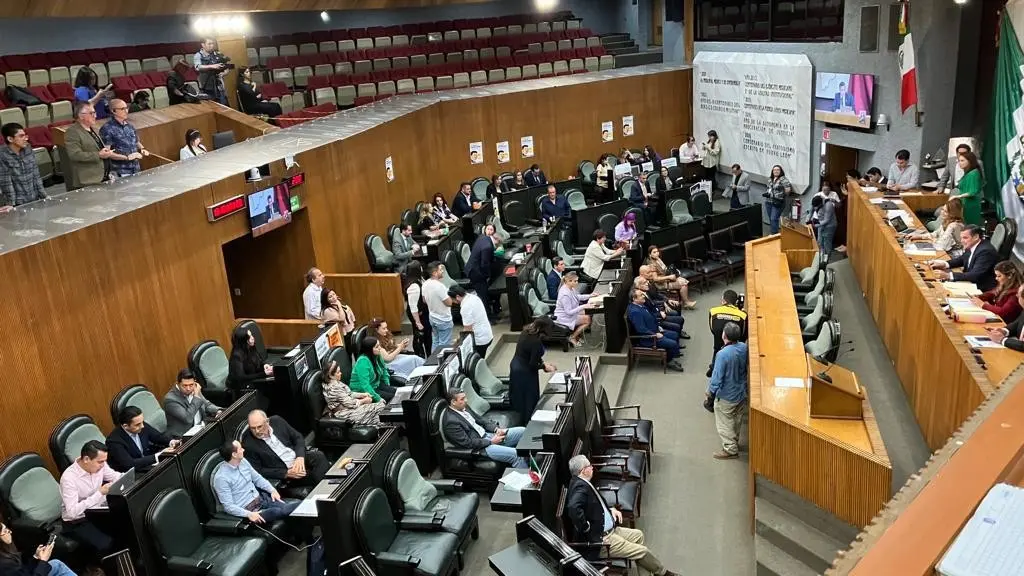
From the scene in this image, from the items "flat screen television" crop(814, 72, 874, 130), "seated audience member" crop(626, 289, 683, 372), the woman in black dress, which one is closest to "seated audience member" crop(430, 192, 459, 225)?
"seated audience member" crop(626, 289, 683, 372)

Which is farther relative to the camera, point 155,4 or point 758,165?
point 758,165

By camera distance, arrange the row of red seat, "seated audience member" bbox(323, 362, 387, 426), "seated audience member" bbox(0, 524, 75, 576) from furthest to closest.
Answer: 1. the row of red seat
2. "seated audience member" bbox(323, 362, 387, 426)
3. "seated audience member" bbox(0, 524, 75, 576)

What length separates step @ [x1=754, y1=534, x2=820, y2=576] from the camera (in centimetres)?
555

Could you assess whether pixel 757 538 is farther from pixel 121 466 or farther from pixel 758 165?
pixel 758 165

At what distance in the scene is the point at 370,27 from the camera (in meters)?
18.8

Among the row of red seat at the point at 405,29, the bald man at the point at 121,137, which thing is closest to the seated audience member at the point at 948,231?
the bald man at the point at 121,137

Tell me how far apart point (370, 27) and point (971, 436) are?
18.5 m

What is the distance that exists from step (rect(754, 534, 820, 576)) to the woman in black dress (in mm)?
2259

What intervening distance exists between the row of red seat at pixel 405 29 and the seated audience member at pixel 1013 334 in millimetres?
15018

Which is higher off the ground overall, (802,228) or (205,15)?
(205,15)

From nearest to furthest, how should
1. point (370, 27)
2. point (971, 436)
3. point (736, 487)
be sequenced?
point (971, 436)
point (736, 487)
point (370, 27)

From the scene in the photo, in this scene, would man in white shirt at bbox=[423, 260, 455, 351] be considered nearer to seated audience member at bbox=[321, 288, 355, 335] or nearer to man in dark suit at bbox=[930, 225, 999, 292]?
seated audience member at bbox=[321, 288, 355, 335]

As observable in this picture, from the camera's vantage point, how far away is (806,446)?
18.2 feet

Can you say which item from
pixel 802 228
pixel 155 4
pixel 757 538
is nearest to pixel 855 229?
pixel 802 228
